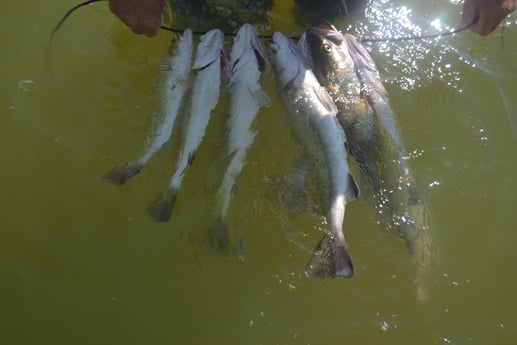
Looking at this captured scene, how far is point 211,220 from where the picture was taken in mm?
2920

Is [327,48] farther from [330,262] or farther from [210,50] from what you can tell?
[330,262]

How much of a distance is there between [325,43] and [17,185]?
229 centimetres

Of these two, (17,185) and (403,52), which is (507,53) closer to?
(403,52)

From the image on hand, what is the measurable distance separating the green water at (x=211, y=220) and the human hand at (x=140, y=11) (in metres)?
0.59

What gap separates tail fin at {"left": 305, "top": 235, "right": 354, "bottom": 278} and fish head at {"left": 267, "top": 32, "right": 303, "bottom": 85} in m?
1.20

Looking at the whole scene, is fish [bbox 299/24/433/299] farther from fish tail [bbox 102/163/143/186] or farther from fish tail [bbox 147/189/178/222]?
fish tail [bbox 102/163/143/186]

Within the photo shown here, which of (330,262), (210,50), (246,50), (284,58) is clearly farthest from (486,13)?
(330,262)

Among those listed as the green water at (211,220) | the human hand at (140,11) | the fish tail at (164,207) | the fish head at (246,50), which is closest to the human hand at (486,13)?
the green water at (211,220)

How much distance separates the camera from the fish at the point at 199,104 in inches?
112

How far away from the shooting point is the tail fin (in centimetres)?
248

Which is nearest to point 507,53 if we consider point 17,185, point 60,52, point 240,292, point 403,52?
point 403,52

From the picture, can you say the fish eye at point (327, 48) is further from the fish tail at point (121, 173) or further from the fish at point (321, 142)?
the fish tail at point (121, 173)

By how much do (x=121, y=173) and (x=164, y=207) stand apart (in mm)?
345

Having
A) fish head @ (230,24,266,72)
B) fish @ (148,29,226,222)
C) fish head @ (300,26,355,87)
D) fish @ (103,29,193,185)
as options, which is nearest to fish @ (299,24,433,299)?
fish head @ (300,26,355,87)
